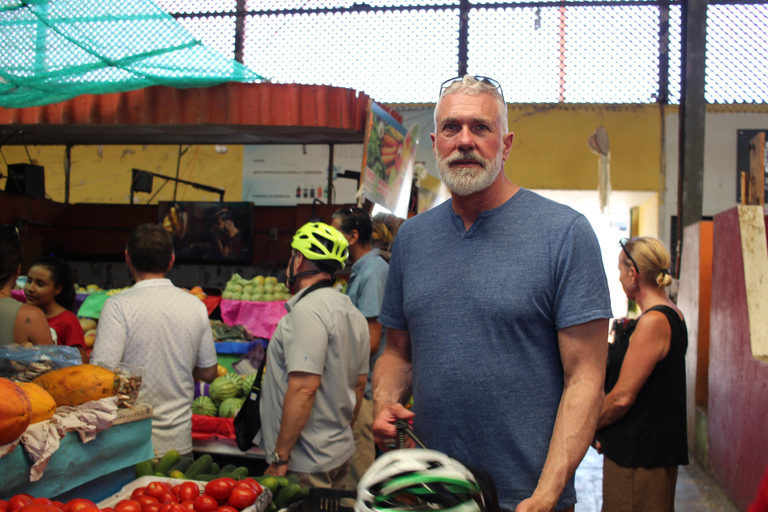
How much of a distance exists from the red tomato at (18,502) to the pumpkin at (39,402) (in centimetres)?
22

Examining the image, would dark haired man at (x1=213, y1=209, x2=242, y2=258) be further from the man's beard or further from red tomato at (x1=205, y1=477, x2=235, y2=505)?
the man's beard

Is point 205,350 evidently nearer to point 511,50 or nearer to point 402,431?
point 402,431

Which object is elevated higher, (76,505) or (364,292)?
(364,292)

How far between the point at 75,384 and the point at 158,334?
0.88 m

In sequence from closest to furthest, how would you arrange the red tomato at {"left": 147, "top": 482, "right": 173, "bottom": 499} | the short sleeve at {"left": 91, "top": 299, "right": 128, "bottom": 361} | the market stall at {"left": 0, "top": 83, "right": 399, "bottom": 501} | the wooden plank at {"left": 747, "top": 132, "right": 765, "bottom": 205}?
the red tomato at {"left": 147, "top": 482, "right": 173, "bottom": 499}
the short sleeve at {"left": 91, "top": 299, "right": 128, "bottom": 361}
the wooden plank at {"left": 747, "top": 132, "right": 765, "bottom": 205}
the market stall at {"left": 0, "top": 83, "right": 399, "bottom": 501}

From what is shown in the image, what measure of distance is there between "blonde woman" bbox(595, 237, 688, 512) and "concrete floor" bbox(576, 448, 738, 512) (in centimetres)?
217

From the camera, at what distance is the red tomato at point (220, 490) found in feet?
7.68

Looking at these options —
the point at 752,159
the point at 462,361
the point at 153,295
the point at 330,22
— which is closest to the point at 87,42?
the point at 153,295

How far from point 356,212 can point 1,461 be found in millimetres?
2706

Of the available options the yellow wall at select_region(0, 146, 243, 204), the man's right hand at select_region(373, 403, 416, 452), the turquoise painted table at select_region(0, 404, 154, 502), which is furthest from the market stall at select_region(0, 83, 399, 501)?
the yellow wall at select_region(0, 146, 243, 204)

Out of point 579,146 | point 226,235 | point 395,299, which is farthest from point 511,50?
point 395,299

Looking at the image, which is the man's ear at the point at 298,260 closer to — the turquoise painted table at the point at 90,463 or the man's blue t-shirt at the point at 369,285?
the man's blue t-shirt at the point at 369,285

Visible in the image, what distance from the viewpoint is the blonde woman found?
281 centimetres

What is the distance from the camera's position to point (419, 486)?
125cm
